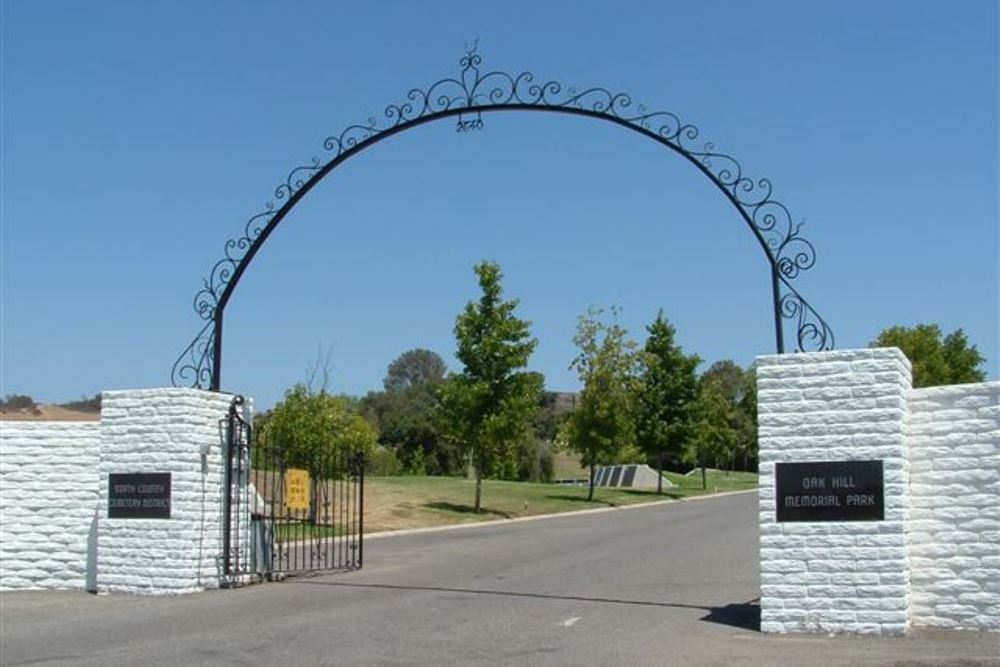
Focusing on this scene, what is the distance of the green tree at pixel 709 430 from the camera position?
51188mm

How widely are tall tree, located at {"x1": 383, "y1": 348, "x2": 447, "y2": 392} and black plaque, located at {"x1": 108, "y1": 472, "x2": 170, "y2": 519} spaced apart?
410ft

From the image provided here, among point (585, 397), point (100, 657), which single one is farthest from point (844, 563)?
point (585, 397)

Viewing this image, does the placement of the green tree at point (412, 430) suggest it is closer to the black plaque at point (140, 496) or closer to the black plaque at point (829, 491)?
the black plaque at point (140, 496)

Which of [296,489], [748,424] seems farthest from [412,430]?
[296,489]

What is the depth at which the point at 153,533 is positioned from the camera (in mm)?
14914

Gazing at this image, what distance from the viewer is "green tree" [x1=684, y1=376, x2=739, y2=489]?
168 feet

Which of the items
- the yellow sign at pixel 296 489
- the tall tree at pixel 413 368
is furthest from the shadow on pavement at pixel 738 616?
the tall tree at pixel 413 368

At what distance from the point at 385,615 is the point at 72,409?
16057 millimetres

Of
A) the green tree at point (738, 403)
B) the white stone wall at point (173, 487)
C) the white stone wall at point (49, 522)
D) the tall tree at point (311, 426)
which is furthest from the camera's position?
the green tree at point (738, 403)

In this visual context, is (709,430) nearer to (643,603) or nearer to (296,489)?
(296,489)

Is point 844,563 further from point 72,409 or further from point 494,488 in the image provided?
point 494,488

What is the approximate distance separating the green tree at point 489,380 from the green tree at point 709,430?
708 inches

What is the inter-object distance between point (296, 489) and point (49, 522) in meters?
3.40

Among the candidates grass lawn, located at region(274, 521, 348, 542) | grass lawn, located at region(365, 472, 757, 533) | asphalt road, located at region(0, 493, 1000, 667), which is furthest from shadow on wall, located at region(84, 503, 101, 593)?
grass lawn, located at region(365, 472, 757, 533)
